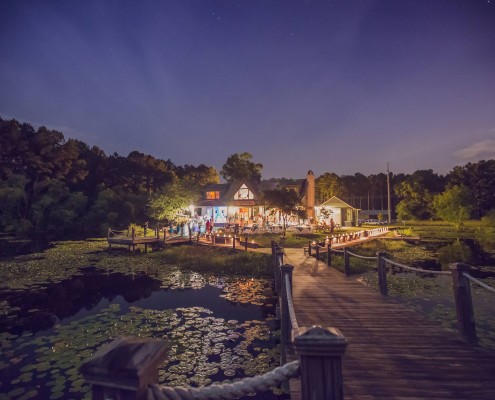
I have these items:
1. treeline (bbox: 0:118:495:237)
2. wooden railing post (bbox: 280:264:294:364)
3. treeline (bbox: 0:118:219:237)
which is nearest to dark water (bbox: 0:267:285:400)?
wooden railing post (bbox: 280:264:294:364)

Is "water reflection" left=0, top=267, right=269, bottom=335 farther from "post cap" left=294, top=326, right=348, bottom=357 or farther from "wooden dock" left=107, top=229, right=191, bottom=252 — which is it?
"post cap" left=294, top=326, right=348, bottom=357

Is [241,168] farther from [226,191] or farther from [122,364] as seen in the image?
[122,364]

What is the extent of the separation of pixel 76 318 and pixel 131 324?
8.16 feet

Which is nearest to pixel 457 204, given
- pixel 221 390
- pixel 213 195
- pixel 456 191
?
pixel 456 191

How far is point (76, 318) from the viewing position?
32.4ft

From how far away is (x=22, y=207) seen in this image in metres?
38.5

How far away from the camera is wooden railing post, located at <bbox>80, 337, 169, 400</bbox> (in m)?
1.69

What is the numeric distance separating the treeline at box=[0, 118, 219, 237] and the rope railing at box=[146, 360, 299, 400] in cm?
3183

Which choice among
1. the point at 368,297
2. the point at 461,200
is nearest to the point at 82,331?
the point at 368,297

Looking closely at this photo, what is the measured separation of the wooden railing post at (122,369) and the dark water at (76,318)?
16.8ft

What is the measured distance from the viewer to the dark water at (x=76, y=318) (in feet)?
19.8

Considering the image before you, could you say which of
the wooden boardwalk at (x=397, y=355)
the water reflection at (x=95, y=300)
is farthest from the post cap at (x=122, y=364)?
the water reflection at (x=95, y=300)

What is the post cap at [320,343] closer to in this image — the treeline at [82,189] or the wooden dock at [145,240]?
the wooden dock at [145,240]

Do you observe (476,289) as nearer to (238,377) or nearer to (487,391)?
(487,391)
